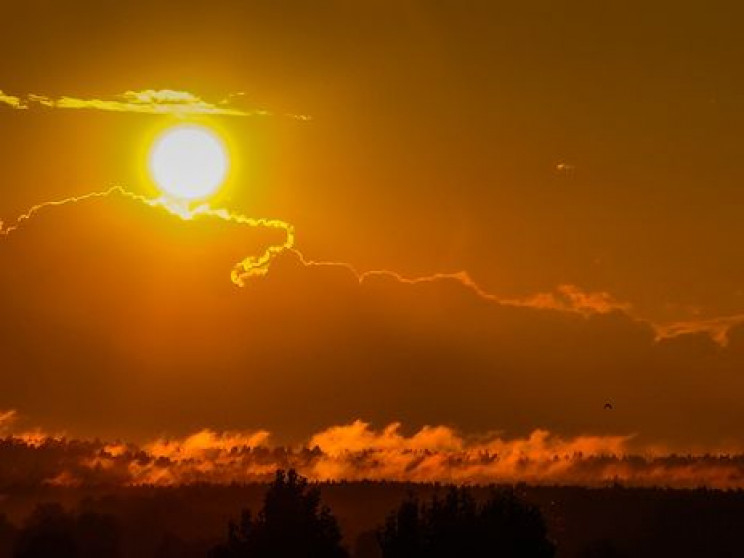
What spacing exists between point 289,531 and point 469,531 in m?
13.5

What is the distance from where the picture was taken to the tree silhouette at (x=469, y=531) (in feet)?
328

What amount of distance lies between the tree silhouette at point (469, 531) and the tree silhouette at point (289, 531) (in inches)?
163

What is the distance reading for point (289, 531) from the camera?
4161 inches

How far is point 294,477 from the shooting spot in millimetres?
109750

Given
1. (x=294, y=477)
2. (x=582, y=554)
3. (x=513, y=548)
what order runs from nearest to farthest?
(x=513, y=548), (x=294, y=477), (x=582, y=554)

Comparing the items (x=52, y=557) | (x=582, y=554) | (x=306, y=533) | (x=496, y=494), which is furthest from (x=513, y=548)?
(x=582, y=554)

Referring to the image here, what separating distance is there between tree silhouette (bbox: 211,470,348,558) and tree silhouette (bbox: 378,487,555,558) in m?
4.15

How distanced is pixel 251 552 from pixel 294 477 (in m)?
7.53

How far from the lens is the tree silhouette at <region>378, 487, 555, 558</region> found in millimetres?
99938

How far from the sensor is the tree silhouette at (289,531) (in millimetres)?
104062

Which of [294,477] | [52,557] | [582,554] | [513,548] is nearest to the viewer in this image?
[513,548]

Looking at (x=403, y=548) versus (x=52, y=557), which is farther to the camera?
(x=52, y=557)

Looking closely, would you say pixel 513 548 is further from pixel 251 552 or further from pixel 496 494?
pixel 251 552

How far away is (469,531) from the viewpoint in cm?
10119
